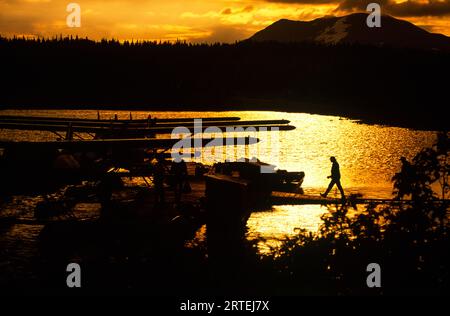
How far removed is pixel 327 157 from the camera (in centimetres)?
7144

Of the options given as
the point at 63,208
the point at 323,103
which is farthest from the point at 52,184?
the point at 323,103

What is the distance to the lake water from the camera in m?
26.0

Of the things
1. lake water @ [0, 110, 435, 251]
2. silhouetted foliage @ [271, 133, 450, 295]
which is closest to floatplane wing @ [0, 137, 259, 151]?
lake water @ [0, 110, 435, 251]

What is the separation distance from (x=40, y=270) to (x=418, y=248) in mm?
13216

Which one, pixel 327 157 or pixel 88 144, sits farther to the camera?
pixel 327 157

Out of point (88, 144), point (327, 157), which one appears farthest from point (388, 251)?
point (327, 157)

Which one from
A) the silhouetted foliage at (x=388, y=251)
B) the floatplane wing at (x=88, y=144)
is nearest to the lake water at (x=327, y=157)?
the silhouetted foliage at (x=388, y=251)

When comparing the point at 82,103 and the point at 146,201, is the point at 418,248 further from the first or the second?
the point at 82,103

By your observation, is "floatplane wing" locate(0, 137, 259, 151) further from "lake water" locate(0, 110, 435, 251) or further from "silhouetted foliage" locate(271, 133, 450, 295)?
"silhouetted foliage" locate(271, 133, 450, 295)

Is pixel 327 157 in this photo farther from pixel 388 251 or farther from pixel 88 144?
pixel 388 251

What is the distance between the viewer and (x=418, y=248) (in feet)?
30.0

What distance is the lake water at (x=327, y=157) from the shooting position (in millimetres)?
26047

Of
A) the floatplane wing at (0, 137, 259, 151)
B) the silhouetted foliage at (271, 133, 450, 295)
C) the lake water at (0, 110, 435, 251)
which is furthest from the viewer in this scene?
the lake water at (0, 110, 435, 251)
